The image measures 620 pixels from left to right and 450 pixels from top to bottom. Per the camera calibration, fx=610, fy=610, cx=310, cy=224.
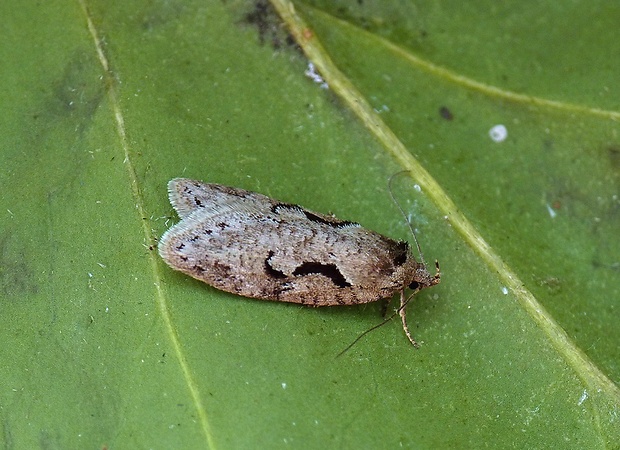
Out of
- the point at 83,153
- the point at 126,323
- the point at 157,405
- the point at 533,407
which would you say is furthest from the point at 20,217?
the point at 533,407

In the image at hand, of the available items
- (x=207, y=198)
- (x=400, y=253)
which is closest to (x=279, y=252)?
(x=207, y=198)

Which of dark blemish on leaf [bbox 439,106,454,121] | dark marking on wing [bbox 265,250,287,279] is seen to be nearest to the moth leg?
dark marking on wing [bbox 265,250,287,279]

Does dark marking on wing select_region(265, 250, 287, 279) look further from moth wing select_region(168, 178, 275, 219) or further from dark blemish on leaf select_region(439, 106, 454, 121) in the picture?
dark blemish on leaf select_region(439, 106, 454, 121)

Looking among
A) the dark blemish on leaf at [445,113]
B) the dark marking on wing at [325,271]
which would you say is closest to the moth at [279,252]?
the dark marking on wing at [325,271]

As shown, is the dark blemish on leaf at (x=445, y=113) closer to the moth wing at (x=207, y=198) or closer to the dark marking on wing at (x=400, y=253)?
the dark marking on wing at (x=400, y=253)

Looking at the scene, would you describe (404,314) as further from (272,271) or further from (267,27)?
(267,27)
